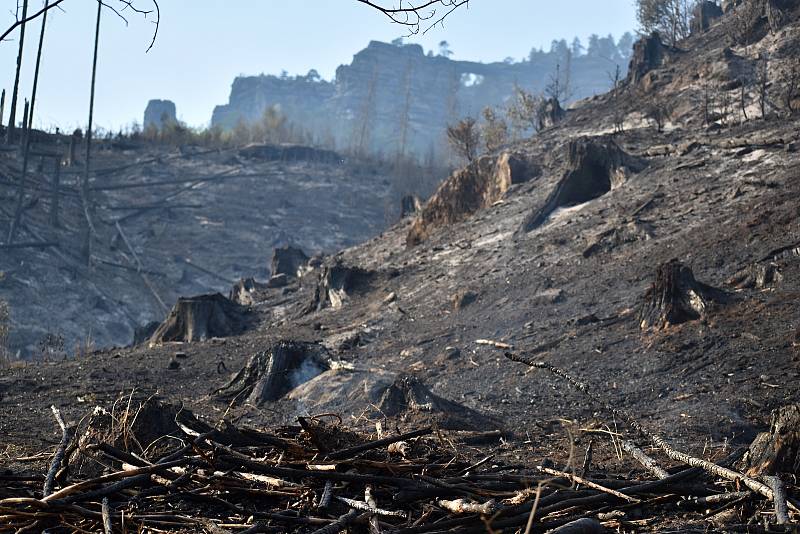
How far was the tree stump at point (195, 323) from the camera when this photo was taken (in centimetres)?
1460

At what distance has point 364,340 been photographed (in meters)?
12.2

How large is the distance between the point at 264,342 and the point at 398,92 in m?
75.3

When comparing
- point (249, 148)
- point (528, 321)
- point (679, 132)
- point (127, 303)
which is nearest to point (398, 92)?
point (249, 148)

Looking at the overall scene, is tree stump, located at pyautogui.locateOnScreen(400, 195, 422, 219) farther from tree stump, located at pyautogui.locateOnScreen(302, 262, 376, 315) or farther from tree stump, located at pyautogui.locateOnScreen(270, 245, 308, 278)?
tree stump, located at pyautogui.locateOnScreen(302, 262, 376, 315)

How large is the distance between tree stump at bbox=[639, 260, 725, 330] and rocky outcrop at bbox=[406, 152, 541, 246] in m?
8.27

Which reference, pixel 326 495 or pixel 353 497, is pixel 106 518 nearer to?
pixel 326 495

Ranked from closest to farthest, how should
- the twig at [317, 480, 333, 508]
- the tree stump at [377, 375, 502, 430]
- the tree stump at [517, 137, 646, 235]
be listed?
1. the twig at [317, 480, 333, 508]
2. the tree stump at [377, 375, 502, 430]
3. the tree stump at [517, 137, 646, 235]

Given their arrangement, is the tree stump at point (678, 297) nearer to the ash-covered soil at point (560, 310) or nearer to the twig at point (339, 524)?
the ash-covered soil at point (560, 310)

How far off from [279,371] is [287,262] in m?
11.6

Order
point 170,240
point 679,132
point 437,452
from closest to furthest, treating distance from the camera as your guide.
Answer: point 437,452 → point 679,132 → point 170,240

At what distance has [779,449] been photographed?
11.8ft

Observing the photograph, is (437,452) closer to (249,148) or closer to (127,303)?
(127,303)

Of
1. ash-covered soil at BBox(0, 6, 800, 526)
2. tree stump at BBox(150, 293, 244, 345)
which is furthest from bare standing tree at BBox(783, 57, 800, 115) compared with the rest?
tree stump at BBox(150, 293, 244, 345)

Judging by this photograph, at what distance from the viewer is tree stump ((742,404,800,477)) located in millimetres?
3539
